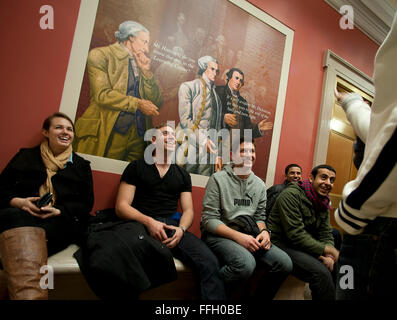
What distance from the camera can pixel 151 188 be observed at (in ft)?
7.03

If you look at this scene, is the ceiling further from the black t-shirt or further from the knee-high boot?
the knee-high boot

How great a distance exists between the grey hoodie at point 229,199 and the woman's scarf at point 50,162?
1193mm

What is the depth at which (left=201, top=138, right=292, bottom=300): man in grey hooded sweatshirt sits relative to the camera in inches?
73.0

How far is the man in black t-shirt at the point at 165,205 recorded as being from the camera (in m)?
1.79

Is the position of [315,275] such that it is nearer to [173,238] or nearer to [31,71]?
[173,238]

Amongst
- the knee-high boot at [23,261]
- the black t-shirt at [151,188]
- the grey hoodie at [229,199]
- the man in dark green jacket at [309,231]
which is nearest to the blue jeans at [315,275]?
the man in dark green jacket at [309,231]

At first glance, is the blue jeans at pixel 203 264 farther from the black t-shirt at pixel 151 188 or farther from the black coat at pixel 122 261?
Answer: the black t-shirt at pixel 151 188

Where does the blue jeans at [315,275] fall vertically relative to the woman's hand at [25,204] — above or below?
below

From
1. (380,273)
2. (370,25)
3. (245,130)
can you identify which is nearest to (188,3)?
(245,130)

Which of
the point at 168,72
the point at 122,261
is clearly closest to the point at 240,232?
the point at 122,261

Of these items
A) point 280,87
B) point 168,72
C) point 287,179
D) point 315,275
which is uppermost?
point 280,87

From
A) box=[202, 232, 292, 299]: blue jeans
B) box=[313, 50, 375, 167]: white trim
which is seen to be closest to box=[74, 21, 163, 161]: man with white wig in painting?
box=[202, 232, 292, 299]: blue jeans

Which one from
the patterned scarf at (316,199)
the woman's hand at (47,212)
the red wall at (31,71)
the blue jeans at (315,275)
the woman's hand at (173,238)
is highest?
the red wall at (31,71)

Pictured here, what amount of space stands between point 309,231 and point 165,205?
1.38 m
